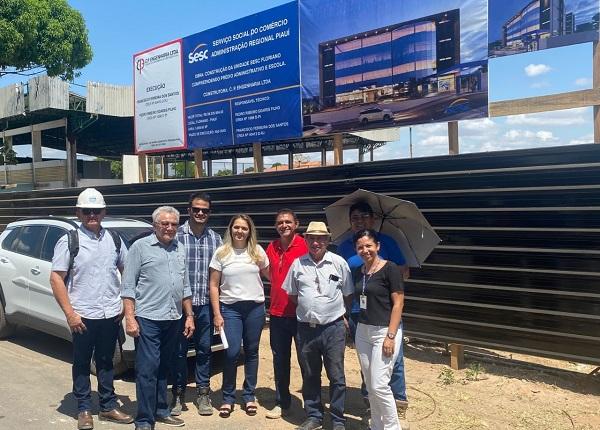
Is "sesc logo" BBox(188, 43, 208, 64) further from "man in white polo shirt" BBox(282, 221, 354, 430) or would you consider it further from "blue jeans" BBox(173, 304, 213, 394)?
"man in white polo shirt" BBox(282, 221, 354, 430)

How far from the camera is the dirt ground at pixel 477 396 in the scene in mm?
4387

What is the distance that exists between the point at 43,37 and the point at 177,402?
48.2ft

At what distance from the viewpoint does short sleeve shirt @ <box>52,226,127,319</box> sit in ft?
14.0

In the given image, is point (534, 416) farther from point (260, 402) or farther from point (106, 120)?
point (106, 120)

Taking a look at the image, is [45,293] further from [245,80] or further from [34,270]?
[245,80]

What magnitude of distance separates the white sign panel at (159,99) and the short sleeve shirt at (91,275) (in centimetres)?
456

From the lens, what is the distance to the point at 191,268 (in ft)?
15.2

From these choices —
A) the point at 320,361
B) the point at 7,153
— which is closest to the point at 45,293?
the point at 320,361

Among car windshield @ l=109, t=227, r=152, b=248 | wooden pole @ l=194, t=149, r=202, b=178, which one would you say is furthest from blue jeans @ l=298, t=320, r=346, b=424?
wooden pole @ l=194, t=149, r=202, b=178

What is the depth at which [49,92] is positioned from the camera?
18375mm

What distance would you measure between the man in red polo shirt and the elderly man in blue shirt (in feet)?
2.62

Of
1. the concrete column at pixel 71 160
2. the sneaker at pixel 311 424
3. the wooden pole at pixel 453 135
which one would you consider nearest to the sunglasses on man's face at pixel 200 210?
the sneaker at pixel 311 424

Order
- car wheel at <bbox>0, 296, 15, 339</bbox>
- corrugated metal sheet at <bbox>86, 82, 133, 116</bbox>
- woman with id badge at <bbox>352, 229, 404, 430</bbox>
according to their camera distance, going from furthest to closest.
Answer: corrugated metal sheet at <bbox>86, 82, 133, 116</bbox>
car wheel at <bbox>0, 296, 15, 339</bbox>
woman with id badge at <bbox>352, 229, 404, 430</bbox>

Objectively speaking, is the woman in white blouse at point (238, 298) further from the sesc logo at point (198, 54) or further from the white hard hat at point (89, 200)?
the sesc logo at point (198, 54)
